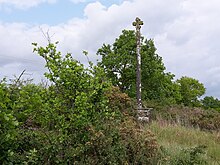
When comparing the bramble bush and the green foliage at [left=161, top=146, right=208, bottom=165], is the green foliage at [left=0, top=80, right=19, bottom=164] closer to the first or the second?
the bramble bush

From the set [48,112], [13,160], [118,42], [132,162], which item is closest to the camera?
[13,160]

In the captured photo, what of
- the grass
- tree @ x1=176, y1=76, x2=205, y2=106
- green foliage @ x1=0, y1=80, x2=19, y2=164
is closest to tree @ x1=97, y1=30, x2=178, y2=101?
the grass

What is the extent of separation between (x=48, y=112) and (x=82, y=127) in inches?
22.6

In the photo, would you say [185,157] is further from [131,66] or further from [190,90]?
[190,90]

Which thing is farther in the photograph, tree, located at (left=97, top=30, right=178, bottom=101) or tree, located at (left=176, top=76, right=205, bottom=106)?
tree, located at (left=176, top=76, right=205, bottom=106)

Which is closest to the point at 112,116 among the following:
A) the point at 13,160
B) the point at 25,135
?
the point at 25,135

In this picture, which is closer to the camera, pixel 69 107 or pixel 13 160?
pixel 13 160

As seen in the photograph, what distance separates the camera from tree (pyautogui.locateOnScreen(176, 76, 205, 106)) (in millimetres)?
52469

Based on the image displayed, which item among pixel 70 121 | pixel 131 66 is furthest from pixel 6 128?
pixel 131 66

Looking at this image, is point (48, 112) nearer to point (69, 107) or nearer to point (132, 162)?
point (69, 107)

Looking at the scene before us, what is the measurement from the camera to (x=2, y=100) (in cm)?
460

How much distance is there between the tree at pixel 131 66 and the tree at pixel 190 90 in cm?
2081

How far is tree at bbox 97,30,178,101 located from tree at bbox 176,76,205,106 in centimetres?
2081

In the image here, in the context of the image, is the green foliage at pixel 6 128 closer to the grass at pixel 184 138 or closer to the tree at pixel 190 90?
the grass at pixel 184 138
